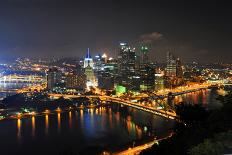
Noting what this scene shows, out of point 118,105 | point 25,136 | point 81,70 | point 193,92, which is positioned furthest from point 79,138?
point 81,70

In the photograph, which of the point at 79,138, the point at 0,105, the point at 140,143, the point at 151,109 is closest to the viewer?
the point at 140,143

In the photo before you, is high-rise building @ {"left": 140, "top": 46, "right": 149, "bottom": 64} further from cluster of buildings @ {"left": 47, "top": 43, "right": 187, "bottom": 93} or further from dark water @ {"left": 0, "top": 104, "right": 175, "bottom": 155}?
dark water @ {"left": 0, "top": 104, "right": 175, "bottom": 155}

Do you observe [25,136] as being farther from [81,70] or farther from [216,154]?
[81,70]

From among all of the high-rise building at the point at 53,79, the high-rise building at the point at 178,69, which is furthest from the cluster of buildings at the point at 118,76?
the high-rise building at the point at 178,69

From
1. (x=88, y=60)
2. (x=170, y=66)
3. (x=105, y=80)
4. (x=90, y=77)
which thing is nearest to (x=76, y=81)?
(x=90, y=77)

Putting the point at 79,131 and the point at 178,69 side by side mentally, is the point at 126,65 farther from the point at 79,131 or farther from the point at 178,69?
the point at 79,131

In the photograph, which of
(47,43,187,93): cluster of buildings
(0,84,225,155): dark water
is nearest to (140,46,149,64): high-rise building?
(47,43,187,93): cluster of buildings
